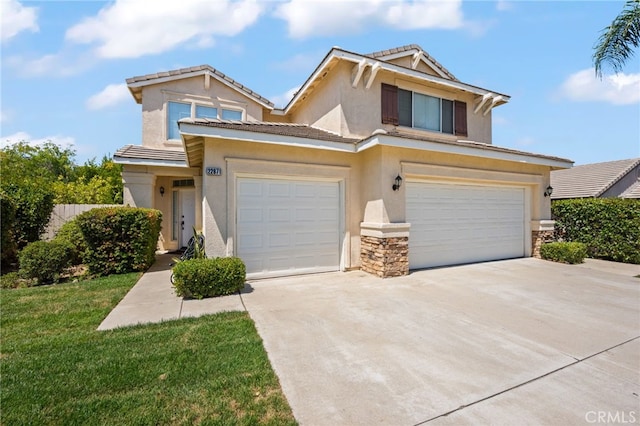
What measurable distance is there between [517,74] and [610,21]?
7.76ft

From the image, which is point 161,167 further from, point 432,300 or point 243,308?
point 432,300

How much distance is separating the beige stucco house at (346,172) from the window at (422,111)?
46mm

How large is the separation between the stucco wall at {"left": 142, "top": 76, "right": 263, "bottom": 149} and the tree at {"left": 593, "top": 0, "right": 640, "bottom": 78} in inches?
502

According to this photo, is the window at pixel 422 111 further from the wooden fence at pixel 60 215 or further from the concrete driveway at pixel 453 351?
the wooden fence at pixel 60 215

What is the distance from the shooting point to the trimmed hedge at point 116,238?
24.4 ft

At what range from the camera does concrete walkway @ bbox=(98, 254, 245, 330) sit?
4699mm

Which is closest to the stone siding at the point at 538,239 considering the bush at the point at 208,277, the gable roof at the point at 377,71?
the gable roof at the point at 377,71

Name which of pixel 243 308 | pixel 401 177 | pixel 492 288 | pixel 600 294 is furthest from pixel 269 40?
pixel 600 294

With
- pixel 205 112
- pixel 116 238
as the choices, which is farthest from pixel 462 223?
pixel 205 112

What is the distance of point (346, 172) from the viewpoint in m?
8.25

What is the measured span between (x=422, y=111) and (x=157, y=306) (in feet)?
32.8

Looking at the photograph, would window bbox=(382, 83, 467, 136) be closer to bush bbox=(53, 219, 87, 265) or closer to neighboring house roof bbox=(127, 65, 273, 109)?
neighboring house roof bbox=(127, 65, 273, 109)

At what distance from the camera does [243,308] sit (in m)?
5.22

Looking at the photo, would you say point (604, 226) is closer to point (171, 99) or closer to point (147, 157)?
point (147, 157)
